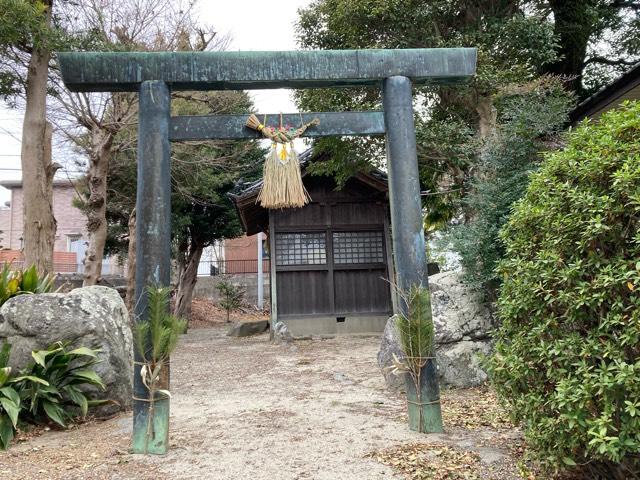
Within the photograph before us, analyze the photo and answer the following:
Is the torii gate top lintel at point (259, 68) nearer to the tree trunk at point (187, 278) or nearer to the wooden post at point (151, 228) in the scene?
the wooden post at point (151, 228)

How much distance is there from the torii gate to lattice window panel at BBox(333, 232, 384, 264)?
870 centimetres

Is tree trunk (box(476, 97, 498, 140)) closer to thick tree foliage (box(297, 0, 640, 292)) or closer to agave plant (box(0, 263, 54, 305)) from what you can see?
thick tree foliage (box(297, 0, 640, 292))

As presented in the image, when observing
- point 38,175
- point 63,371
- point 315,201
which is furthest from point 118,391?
point 315,201

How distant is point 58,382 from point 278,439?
2545mm

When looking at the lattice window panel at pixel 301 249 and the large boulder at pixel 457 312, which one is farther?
the lattice window panel at pixel 301 249

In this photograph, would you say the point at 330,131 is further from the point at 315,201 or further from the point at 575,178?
the point at 315,201

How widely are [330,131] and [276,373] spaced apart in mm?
4941

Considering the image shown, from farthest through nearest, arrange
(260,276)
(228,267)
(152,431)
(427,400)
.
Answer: (228,267) < (260,276) < (427,400) < (152,431)

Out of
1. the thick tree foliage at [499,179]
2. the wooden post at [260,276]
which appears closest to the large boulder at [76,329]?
the thick tree foliage at [499,179]

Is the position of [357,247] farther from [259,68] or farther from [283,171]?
[259,68]

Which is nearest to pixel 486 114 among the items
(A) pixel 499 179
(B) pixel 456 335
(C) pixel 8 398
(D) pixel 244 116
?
(A) pixel 499 179

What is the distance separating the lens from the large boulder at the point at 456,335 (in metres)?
6.38

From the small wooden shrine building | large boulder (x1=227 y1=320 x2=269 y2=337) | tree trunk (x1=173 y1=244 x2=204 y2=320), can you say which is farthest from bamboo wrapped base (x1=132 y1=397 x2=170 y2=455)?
tree trunk (x1=173 y1=244 x2=204 y2=320)

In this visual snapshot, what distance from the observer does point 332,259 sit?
13.3m
